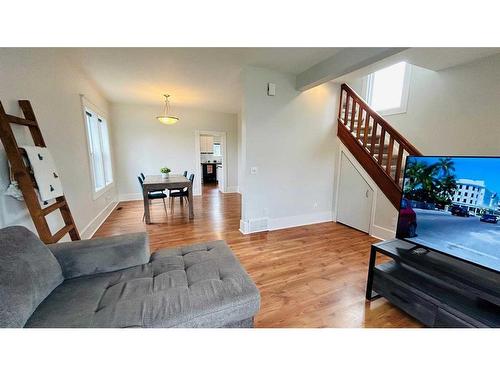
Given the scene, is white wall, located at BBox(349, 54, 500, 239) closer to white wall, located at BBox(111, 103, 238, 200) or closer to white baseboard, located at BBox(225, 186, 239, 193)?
white baseboard, located at BBox(225, 186, 239, 193)

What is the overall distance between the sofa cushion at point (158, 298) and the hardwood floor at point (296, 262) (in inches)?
20.6

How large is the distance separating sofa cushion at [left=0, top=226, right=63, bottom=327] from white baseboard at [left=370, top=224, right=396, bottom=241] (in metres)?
3.52

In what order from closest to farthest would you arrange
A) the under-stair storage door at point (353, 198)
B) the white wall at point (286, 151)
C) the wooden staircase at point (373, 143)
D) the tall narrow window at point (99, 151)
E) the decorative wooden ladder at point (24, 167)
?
the decorative wooden ladder at point (24, 167) < the wooden staircase at point (373, 143) < the white wall at point (286, 151) < the under-stair storage door at point (353, 198) < the tall narrow window at point (99, 151)

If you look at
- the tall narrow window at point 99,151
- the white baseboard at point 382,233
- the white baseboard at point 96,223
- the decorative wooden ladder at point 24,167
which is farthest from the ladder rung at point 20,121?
the white baseboard at point 382,233

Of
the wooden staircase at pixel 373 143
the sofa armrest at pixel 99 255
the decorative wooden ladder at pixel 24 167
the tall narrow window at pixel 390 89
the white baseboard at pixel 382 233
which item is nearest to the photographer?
the sofa armrest at pixel 99 255

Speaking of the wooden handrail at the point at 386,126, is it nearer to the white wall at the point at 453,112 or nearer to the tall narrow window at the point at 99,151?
the white wall at the point at 453,112

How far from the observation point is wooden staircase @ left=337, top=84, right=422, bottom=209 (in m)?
2.66

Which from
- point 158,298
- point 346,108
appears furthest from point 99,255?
point 346,108

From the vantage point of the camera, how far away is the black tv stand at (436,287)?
112cm

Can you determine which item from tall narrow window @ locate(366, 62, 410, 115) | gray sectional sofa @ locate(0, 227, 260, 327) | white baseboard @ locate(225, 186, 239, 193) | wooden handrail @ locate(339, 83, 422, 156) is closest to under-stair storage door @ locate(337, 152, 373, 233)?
wooden handrail @ locate(339, 83, 422, 156)

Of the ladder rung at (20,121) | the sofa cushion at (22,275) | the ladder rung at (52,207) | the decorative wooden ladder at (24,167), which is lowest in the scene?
the sofa cushion at (22,275)

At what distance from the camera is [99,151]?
4109mm
